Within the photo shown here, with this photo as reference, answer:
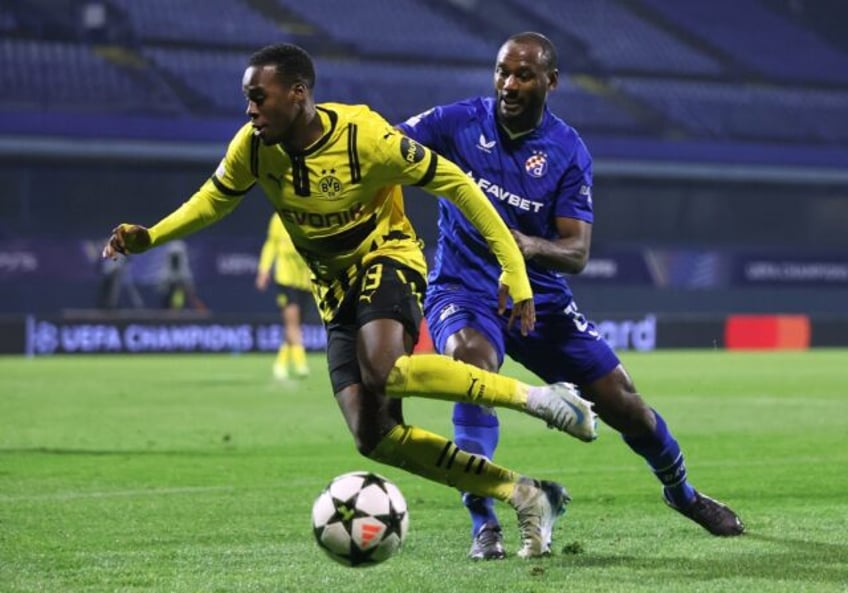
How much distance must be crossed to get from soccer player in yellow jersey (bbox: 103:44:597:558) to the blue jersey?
0.47m

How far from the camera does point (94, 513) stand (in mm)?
8070

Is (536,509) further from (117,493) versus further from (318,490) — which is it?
(117,493)

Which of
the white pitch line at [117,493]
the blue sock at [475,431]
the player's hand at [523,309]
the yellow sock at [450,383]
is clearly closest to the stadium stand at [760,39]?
the white pitch line at [117,493]

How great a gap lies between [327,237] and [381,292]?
0.32m

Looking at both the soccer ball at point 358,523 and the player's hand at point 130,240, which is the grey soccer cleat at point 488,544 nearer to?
→ the soccer ball at point 358,523

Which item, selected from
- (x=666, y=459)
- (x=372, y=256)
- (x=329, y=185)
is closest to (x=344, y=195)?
(x=329, y=185)

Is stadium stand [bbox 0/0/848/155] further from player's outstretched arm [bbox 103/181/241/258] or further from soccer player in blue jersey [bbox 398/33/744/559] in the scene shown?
player's outstretched arm [bbox 103/181/241/258]

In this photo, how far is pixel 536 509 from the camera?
20.2 ft

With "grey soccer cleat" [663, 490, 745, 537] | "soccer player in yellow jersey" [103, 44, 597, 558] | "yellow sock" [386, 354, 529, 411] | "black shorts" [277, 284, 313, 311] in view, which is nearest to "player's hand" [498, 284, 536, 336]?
"soccer player in yellow jersey" [103, 44, 597, 558]

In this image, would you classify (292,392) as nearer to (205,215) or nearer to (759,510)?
(759,510)

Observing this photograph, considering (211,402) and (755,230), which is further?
(755,230)

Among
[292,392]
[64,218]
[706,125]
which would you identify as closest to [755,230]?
[706,125]

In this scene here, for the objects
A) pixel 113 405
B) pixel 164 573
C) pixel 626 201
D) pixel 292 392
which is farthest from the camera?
pixel 626 201

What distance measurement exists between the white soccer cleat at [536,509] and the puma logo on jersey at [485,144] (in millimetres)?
1596
